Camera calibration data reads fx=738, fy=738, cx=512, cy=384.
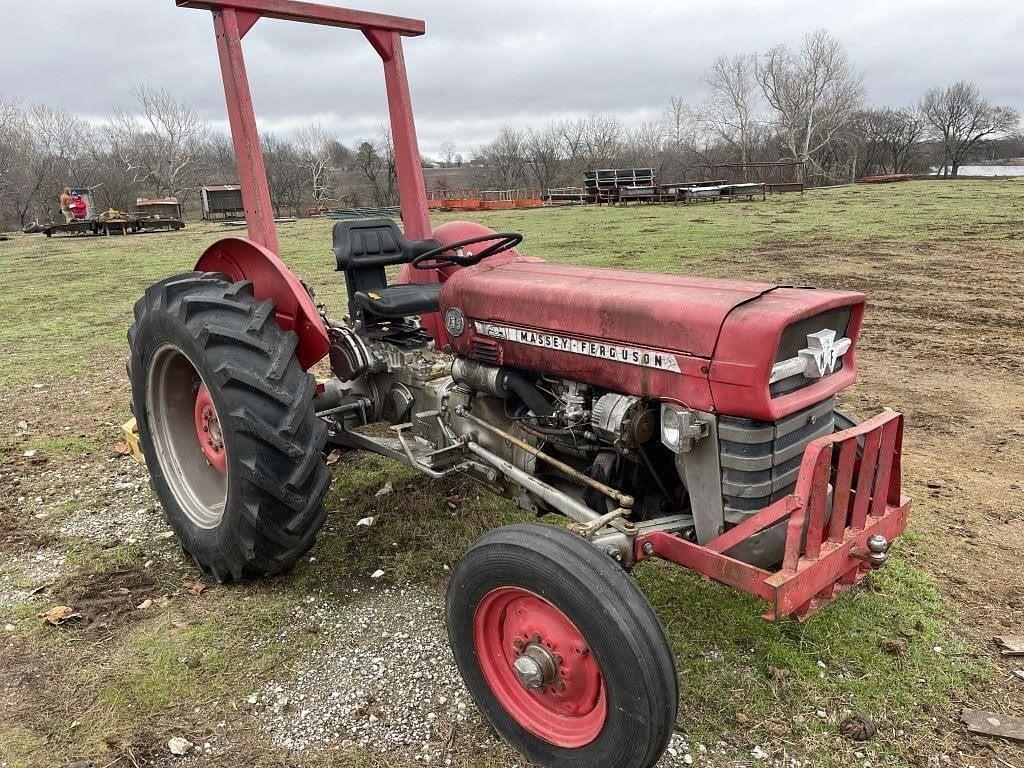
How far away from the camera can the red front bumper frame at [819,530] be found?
6.45 feet

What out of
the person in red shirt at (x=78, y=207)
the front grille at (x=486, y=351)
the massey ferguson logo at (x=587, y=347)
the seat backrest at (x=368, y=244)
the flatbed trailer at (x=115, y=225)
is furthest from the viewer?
the person in red shirt at (x=78, y=207)

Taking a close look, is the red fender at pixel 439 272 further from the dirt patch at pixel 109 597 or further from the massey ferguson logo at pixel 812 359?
the massey ferguson logo at pixel 812 359

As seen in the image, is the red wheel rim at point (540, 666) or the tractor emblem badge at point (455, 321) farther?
the tractor emblem badge at point (455, 321)

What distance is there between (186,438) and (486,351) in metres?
1.55

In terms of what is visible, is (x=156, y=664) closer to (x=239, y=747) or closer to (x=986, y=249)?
(x=239, y=747)

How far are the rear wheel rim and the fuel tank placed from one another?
138 cm

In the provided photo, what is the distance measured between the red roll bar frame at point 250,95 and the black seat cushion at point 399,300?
1.50ft

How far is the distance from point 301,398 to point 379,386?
34.4 inches

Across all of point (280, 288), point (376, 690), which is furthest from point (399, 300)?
point (376, 690)

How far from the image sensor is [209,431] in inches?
128

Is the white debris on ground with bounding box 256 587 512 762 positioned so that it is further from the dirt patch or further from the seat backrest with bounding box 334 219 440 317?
the seat backrest with bounding box 334 219 440 317

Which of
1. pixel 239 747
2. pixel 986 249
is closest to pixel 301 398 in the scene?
pixel 239 747

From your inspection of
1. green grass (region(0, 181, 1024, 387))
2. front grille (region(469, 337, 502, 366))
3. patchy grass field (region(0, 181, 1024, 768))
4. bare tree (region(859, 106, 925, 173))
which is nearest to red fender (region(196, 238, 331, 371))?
front grille (region(469, 337, 502, 366))

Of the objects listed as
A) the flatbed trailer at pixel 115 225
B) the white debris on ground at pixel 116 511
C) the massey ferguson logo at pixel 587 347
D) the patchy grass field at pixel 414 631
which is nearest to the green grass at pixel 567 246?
the flatbed trailer at pixel 115 225
